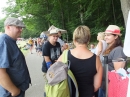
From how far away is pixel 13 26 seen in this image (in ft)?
8.63

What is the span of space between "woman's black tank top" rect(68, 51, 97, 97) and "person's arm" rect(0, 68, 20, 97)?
32.4 inches

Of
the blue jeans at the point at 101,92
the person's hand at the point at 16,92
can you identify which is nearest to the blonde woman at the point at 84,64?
the blue jeans at the point at 101,92

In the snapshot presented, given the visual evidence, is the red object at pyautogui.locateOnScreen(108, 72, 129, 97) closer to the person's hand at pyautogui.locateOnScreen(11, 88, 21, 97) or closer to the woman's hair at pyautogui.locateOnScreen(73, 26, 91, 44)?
the woman's hair at pyautogui.locateOnScreen(73, 26, 91, 44)

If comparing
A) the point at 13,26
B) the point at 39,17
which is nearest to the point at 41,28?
the point at 39,17

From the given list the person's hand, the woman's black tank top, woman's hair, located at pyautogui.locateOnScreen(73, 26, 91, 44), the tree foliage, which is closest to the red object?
the woman's black tank top

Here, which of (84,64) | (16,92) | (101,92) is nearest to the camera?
(84,64)

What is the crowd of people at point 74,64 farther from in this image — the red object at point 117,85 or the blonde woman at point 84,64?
the red object at point 117,85

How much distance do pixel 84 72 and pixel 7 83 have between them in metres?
1.01

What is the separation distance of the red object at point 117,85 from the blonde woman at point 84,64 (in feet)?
0.55

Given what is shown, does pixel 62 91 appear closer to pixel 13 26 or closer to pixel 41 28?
pixel 13 26

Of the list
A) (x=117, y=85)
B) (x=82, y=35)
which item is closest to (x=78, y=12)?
(x=82, y=35)

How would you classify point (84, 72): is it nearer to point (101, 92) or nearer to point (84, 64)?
point (84, 64)

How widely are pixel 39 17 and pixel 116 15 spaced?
14927mm

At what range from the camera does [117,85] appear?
7.87 ft
